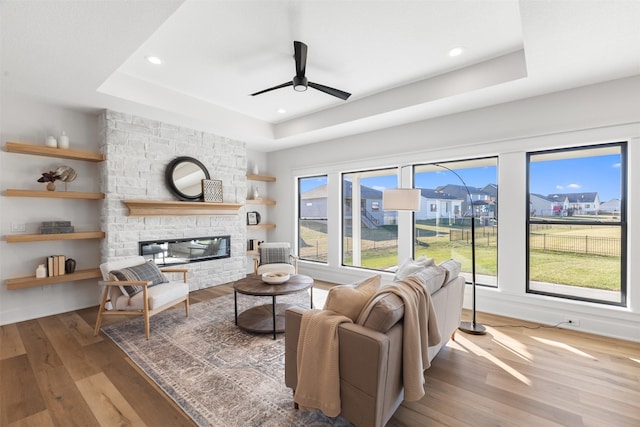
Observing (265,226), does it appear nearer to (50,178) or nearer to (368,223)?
(368,223)

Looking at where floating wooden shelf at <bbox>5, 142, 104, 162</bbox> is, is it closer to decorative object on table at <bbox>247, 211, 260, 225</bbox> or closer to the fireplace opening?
the fireplace opening

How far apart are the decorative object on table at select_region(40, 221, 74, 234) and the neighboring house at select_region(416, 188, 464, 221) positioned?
492 centimetres

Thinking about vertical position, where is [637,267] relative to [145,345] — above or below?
above

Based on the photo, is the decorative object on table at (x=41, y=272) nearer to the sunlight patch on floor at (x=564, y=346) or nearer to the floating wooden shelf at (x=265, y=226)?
the floating wooden shelf at (x=265, y=226)

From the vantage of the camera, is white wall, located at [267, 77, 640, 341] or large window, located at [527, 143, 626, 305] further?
large window, located at [527, 143, 626, 305]

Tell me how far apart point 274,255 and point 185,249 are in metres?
1.46

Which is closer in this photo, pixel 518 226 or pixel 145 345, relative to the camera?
pixel 145 345

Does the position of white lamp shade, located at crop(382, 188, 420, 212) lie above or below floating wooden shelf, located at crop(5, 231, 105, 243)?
above

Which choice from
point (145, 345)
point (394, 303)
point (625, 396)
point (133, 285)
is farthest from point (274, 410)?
point (625, 396)

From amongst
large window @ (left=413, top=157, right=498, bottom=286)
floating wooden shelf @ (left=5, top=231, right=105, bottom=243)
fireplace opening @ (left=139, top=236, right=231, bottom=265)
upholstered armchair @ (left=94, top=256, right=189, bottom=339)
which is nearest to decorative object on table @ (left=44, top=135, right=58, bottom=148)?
floating wooden shelf @ (left=5, top=231, right=105, bottom=243)

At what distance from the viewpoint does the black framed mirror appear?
175 inches

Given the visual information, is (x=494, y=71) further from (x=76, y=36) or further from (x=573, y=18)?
(x=76, y=36)

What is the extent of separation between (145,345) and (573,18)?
14.8 feet

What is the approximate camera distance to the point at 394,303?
1707 millimetres
